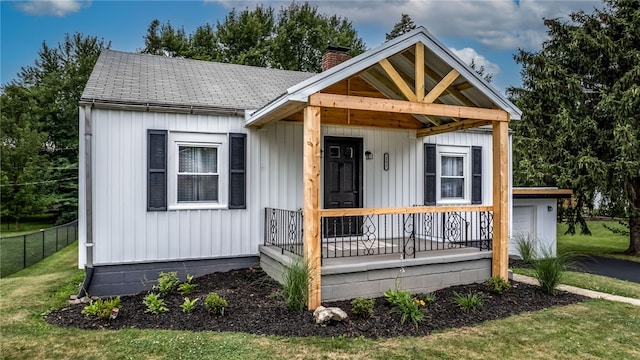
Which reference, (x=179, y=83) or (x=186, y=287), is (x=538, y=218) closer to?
(x=186, y=287)

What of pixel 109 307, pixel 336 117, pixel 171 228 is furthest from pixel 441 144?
pixel 109 307

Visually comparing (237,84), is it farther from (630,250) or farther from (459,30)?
(630,250)

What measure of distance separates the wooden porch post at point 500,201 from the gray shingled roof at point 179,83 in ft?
14.6

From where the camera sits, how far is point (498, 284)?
631 cm

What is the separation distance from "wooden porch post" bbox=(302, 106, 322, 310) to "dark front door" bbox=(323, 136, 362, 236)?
2.74m

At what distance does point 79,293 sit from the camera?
617cm

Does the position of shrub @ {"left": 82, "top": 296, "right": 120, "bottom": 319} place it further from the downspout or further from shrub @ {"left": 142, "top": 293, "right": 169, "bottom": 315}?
the downspout

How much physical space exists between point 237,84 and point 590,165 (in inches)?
425

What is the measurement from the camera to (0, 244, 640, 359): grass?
411 cm

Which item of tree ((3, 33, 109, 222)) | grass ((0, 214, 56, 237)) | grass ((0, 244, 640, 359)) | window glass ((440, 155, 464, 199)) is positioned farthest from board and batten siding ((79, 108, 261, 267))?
tree ((3, 33, 109, 222))

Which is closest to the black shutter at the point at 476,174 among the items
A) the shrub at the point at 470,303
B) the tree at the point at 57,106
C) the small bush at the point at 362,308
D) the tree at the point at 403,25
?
the shrub at the point at 470,303

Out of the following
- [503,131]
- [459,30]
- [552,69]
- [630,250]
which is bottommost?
[630,250]

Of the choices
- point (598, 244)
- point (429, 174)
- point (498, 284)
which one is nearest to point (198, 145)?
point (429, 174)

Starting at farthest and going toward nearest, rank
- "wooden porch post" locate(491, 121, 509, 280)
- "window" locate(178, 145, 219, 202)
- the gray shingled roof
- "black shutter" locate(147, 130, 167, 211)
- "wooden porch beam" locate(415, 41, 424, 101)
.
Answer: "window" locate(178, 145, 219, 202)
the gray shingled roof
"black shutter" locate(147, 130, 167, 211)
"wooden porch post" locate(491, 121, 509, 280)
"wooden porch beam" locate(415, 41, 424, 101)
